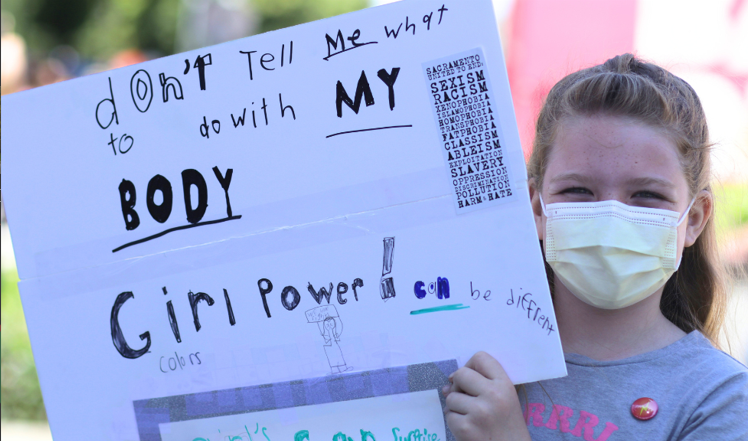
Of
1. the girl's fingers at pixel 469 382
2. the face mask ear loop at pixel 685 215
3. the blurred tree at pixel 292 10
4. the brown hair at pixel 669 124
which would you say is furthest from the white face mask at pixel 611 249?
the blurred tree at pixel 292 10

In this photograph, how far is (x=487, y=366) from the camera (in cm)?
133

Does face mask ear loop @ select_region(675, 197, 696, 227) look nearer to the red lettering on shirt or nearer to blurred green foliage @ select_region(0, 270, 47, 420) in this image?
the red lettering on shirt

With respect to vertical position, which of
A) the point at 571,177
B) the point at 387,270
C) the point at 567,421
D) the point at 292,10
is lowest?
the point at 567,421

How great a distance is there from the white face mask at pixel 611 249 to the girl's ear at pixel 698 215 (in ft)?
0.14

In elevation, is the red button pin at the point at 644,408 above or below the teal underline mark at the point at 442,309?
below

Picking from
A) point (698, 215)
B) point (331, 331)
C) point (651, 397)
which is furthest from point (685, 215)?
point (331, 331)

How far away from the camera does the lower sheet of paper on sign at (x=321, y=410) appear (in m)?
1.38

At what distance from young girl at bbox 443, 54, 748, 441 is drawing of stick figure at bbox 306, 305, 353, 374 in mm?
252

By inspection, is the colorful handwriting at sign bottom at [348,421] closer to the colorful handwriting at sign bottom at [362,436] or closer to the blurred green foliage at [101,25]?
the colorful handwriting at sign bottom at [362,436]

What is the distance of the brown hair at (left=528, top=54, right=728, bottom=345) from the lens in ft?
5.04

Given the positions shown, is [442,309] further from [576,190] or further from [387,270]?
[576,190]

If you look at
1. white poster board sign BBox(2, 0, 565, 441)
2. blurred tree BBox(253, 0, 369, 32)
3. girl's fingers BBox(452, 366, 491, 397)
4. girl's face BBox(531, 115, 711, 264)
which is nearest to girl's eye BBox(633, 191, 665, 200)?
girl's face BBox(531, 115, 711, 264)

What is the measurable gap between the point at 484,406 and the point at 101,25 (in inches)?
728

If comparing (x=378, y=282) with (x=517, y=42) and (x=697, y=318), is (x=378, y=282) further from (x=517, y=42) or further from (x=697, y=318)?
(x=517, y=42)
